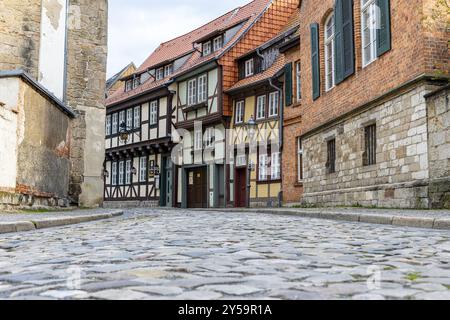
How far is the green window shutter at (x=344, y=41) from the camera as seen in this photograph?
50.6ft

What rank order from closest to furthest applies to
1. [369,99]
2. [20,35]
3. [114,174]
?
1. [369,99]
2. [20,35]
3. [114,174]

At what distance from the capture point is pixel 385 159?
13398 mm

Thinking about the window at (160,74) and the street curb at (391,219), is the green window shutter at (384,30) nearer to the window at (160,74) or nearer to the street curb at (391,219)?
the street curb at (391,219)

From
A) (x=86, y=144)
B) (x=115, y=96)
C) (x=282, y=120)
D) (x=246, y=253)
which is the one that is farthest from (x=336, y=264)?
(x=115, y=96)

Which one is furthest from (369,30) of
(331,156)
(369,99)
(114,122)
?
(114,122)

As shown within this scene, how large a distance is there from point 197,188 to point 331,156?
13858mm

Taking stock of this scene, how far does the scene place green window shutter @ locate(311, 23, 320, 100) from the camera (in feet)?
60.6

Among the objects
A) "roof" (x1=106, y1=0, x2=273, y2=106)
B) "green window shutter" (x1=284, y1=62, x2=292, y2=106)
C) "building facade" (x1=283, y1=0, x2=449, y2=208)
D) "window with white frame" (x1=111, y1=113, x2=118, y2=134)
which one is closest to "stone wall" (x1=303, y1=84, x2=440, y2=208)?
"building facade" (x1=283, y1=0, x2=449, y2=208)

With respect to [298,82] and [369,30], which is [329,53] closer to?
[369,30]

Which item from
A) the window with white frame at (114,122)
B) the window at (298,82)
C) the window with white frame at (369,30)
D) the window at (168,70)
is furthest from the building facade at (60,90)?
the window with white frame at (114,122)

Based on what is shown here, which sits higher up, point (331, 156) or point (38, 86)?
point (38, 86)

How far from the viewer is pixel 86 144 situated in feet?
54.7

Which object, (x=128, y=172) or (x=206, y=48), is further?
(x=128, y=172)
